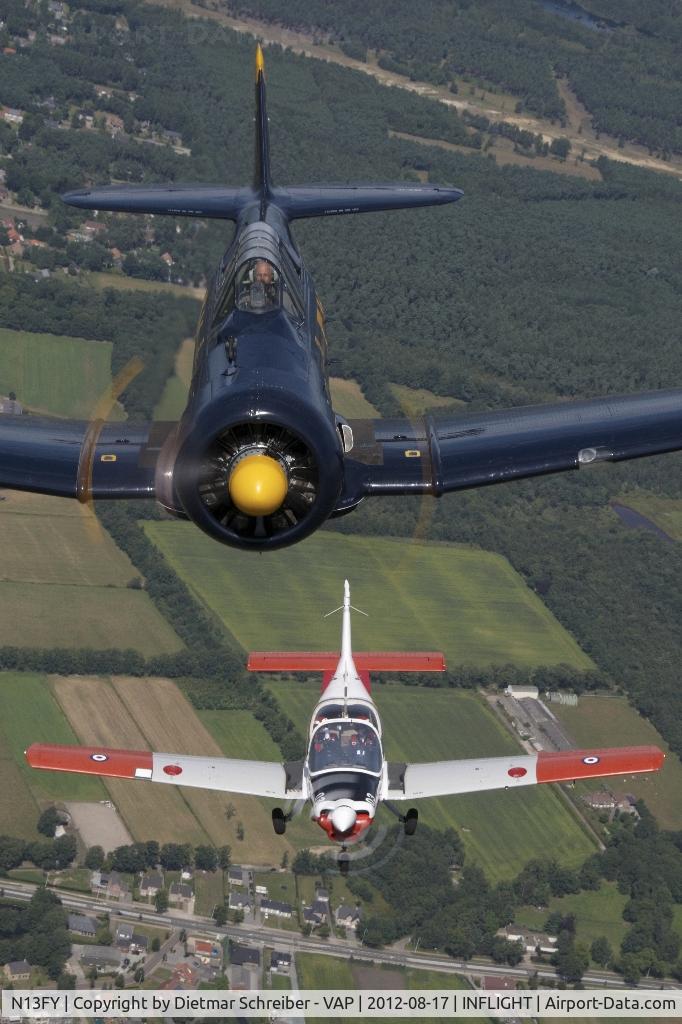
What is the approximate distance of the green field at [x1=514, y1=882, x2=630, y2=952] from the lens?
102062 mm

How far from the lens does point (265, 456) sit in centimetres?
4456

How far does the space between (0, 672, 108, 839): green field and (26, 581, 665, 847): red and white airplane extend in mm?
34331

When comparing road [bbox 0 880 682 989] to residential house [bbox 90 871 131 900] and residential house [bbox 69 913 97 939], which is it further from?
residential house [bbox 69 913 97 939]

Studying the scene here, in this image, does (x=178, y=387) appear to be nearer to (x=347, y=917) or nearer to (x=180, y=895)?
(x=347, y=917)

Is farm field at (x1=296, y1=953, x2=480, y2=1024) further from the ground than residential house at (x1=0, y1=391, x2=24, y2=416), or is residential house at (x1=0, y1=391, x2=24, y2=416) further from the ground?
residential house at (x1=0, y1=391, x2=24, y2=416)

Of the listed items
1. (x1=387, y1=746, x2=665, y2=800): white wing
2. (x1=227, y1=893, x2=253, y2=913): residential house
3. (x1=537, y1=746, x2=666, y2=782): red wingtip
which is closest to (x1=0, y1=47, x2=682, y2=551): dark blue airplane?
(x1=537, y1=746, x2=666, y2=782): red wingtip

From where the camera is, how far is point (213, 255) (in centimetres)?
6569

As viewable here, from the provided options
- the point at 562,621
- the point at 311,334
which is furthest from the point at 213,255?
the point at 562,621

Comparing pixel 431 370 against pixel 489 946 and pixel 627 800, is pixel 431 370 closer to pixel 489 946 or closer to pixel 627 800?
pixel 627 800

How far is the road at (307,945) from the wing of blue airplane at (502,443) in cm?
4876

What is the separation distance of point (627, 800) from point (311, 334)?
2560 inches

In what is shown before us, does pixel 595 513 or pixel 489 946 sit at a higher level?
pixel 595 513

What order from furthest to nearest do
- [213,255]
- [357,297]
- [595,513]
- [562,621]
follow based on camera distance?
[357,297], [595,513], [562,621], [213,255]

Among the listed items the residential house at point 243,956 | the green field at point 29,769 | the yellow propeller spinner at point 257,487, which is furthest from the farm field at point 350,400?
the yellow propeller spinner at point 257,487
